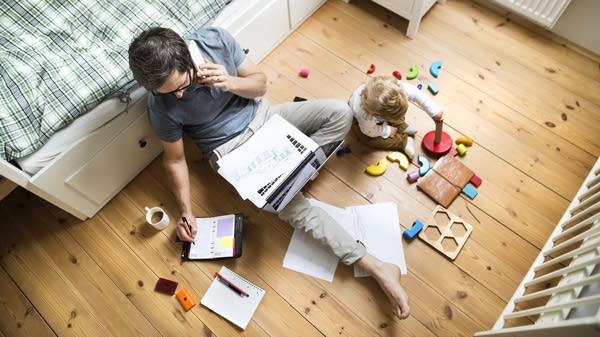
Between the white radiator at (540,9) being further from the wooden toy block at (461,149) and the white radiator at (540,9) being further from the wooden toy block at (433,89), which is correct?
the wooden toy block at (461,149)

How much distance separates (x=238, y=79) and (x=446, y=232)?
0.96 m

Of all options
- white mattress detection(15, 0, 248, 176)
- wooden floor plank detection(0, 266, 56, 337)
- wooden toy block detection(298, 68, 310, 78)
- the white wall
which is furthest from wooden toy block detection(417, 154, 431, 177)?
wooden floor plank detection(0, 266, 56, 337)

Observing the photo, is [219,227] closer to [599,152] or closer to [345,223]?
[345,223]

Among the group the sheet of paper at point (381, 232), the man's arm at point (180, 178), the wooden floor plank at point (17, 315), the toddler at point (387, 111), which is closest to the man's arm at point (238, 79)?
the man's arm at point (180, 178)

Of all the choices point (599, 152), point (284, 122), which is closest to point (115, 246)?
point (284, 122)

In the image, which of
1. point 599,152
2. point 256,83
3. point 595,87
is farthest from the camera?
point 595,87

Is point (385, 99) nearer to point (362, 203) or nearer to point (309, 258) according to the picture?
point (362, 203)

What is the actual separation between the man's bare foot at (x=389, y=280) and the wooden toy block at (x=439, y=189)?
34 centimetres

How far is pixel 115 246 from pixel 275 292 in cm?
67

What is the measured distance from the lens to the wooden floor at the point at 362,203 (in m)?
1.36

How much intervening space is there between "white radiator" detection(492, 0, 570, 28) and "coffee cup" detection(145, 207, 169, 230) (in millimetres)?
1836

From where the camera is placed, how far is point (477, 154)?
1.59 meters

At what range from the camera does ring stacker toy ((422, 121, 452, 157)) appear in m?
1.57

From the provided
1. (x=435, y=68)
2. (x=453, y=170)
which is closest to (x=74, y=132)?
(x=453, y=170)
